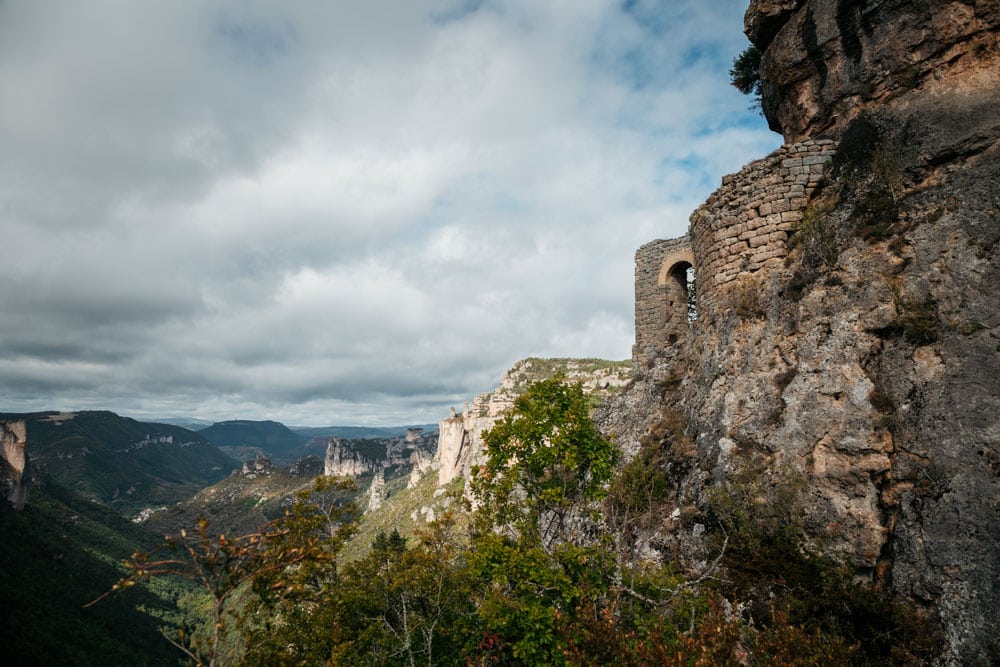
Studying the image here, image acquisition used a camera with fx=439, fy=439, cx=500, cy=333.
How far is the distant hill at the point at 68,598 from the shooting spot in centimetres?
5575

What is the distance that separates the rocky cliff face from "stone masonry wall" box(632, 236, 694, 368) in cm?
483

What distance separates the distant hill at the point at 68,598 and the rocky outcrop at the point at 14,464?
168 inches

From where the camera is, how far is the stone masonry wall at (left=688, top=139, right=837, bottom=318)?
35.1 feet

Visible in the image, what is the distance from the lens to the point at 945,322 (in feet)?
23.4

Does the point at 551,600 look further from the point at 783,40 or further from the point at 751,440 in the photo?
Result: the point at 783,40

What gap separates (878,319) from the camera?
795 centimetres

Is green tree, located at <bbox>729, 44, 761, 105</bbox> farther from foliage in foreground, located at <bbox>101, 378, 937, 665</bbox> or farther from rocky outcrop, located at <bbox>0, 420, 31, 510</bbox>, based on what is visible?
rocky outcrop, located at <bbox>0, 420, 31, 510</bbox>

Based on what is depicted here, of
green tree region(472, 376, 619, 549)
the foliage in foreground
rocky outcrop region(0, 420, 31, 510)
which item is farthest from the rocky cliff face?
rocky outcrop region(0, 420, 31, 510)

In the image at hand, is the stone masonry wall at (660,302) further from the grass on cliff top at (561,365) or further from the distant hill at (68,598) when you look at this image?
the grass on cliff top at (561,365)

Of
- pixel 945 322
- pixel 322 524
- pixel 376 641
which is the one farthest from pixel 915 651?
pixel 322 524

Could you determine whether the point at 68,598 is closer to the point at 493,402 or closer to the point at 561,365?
the point at 493,402

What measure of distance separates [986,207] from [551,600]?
1013 centimetres

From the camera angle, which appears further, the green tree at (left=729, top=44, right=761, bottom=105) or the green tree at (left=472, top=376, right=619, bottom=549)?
the green tree at (left=729, top=44, right=761, bottom=105)

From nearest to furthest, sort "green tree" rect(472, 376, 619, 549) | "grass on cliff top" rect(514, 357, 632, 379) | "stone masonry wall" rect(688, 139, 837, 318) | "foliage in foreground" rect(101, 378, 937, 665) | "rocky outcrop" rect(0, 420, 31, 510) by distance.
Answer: "foliage in foreground" rect(101, 378, 937, 665)
"green tree" rect(472, 376, 619, 549)
"stone masonry wall" rect(688, 139, 837, 318)
"rocky outcrop" rect(0, 420, 31, 510)
"grass on cliff top" rect(514, 357, 632, 379)
